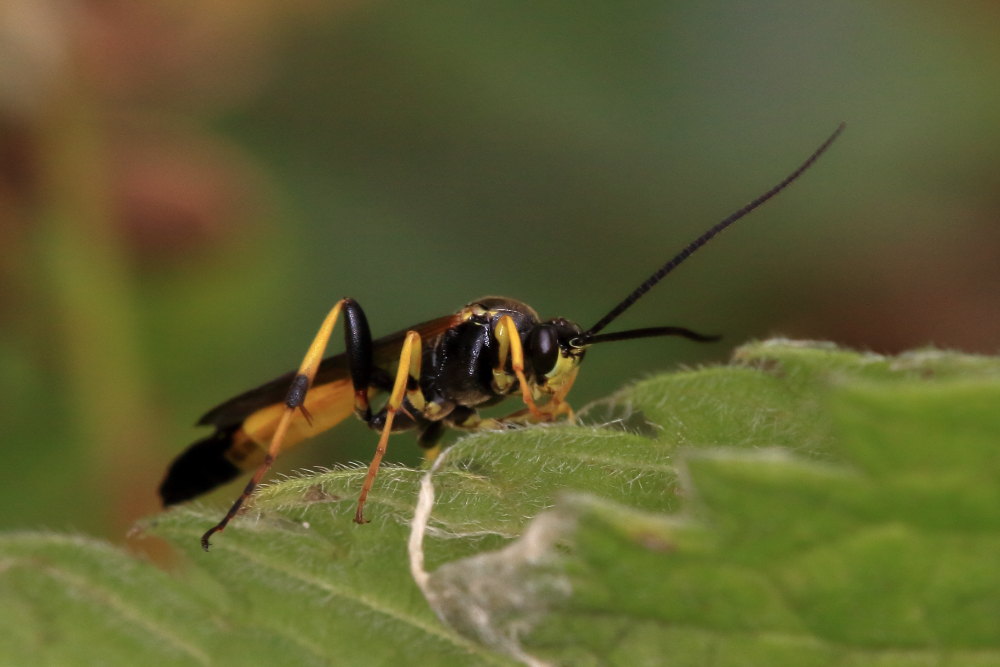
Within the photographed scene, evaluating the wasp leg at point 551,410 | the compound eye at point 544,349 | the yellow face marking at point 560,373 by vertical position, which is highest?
the compound eye at point 544,349

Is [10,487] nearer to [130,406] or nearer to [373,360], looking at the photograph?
[130,406]

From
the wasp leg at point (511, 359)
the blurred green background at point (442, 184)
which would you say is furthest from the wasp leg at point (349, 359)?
the blurred green background at point (442, 184)

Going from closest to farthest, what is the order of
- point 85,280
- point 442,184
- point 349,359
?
point 349,359 → point 85,280 → point 442,184

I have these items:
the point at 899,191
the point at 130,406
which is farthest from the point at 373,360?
the point at 899,191

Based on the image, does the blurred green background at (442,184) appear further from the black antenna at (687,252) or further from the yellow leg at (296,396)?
the black antenna at (687,252)

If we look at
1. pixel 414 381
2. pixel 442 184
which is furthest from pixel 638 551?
pixel 442 184

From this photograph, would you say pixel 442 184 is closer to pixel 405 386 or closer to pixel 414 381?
pixel 414 381
